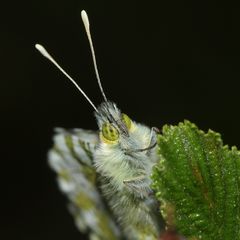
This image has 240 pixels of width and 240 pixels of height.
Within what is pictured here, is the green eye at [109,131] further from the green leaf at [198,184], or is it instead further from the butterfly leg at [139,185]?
the green leaf at [198,184]

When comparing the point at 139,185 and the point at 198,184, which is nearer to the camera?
Answer: the point at 198,184

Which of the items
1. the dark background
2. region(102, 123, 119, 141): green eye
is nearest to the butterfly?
region(102, 123, 119, 141): green eye

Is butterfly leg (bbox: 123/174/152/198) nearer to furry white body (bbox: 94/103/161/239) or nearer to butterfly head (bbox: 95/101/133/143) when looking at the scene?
furry white body (bbox: 94/103/161/239)

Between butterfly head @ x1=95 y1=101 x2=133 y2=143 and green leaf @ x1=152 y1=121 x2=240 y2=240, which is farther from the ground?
butterfly head @ x1=95 y1=101 x2=133 y2=143

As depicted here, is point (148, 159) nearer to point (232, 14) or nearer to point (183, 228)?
point (183, 228)

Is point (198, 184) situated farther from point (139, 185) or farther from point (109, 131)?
point (109, 131)

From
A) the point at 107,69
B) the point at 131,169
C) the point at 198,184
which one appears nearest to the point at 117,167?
the point at 131,169
